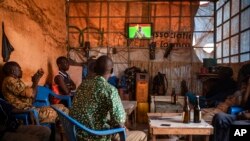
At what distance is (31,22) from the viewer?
6.51 m

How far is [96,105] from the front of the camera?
2.73m

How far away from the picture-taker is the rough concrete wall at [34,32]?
219 inches

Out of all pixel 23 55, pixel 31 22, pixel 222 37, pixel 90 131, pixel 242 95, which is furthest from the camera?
pixel 222 37

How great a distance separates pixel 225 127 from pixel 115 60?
5609 mm

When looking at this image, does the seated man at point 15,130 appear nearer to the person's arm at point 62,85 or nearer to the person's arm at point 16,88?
the person's arm at point 16,88

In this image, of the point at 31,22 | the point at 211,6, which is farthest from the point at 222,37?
the point at 31,22

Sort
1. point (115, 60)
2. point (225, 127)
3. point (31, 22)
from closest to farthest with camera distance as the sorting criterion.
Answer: point (225, 127) < point (31, 22) < point (115, 60)

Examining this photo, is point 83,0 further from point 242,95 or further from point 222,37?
point 242,95

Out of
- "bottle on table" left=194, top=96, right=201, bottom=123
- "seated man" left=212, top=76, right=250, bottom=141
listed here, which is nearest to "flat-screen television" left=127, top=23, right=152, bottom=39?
"seated man" left=212, top=76, right=250, bottom=141

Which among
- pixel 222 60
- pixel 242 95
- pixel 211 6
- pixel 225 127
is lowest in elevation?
pixel 225 127

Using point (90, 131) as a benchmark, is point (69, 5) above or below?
above

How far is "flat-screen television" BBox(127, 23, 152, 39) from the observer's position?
9812 mm

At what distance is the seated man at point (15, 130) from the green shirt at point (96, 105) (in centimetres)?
111

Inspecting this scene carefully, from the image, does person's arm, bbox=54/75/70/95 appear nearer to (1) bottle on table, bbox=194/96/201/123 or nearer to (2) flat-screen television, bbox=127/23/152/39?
(1) bottle on table, bbox=194/96/201/123
